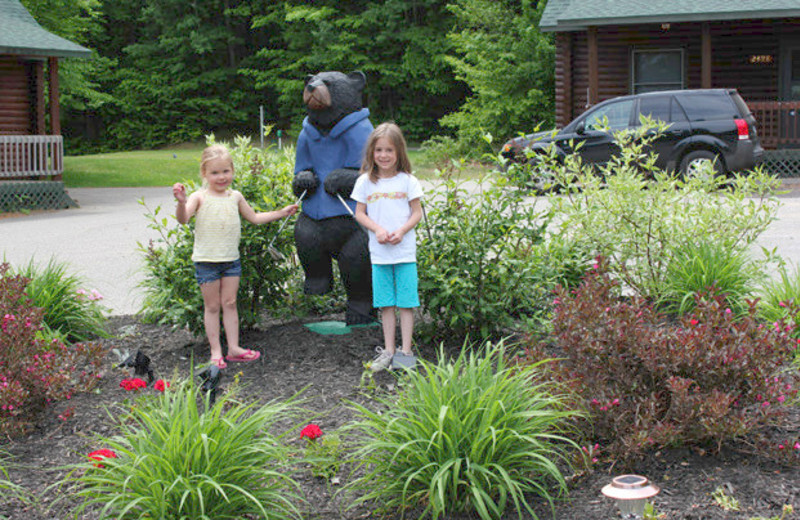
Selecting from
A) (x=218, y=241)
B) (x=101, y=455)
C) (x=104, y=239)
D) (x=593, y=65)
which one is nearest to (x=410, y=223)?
(x=218, y=241)

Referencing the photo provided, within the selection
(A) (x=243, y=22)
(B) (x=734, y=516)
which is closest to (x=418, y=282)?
(B) (x=734, y=516)

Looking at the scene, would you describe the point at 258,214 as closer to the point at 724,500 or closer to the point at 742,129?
the point at 724,500

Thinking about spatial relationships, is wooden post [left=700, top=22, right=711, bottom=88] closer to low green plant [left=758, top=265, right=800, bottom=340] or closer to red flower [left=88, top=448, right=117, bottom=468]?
low green plant [left=758, top=265, right=800, bottom=340]

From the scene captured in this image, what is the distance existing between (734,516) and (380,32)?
37.3 metres

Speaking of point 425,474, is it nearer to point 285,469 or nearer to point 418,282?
point 285,469

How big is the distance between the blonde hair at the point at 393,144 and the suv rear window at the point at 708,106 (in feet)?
39.7

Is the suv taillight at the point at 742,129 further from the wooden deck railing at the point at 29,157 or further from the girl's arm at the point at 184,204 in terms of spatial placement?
the girl's arm at the point at 184,204

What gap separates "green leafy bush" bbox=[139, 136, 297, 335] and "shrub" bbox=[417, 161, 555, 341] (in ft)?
2.95

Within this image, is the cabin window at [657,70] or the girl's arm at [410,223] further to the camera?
the cabin window at [657,70]

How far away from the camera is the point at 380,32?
127 feet

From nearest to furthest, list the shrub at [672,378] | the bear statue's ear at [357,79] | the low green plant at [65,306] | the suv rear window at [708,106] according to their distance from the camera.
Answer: the shrub at [672,378] < the bear statue's ear at [357,79] < the low green plant at [65,306] < the suv rear window at [708,106]

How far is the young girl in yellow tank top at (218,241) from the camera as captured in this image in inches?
191

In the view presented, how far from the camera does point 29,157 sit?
17672 millimetres

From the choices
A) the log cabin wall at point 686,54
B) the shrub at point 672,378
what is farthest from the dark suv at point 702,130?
the shrub at point 672,378
